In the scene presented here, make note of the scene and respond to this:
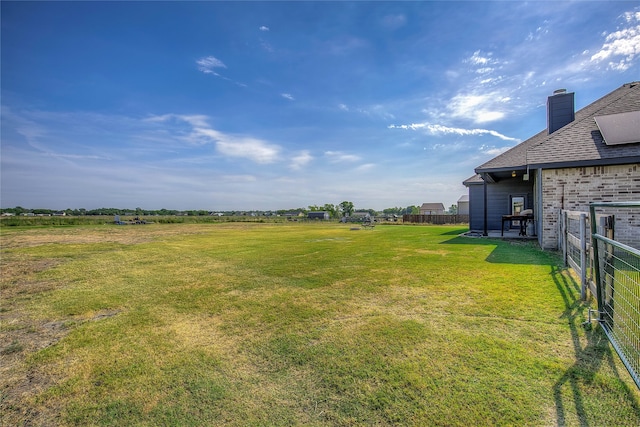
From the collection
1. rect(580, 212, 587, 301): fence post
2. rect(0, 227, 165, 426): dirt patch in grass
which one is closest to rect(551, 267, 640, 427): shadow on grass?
rect(580, 212, 587, 301): fence post

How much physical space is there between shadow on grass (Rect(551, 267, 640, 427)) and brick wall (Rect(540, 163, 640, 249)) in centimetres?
587

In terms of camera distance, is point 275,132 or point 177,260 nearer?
point 177,260

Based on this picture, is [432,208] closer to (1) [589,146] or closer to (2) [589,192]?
(1) [589,146]

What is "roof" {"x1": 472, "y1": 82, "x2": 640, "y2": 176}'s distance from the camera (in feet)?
24.0

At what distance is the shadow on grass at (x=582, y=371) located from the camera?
1.72 m

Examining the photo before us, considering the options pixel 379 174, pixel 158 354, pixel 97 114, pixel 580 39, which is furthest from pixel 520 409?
pixel 379 174

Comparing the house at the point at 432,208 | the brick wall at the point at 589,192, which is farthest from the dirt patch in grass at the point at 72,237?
the house at the point at 432,208

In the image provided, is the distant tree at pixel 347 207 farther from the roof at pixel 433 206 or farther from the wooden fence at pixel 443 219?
the wooden fence at pixel 443 219

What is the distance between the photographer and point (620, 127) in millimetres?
7848

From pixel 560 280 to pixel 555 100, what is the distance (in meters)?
11.4

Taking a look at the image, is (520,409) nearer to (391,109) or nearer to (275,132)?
(391,109)

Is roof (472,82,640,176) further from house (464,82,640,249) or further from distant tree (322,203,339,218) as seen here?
distant tree (322,203,339,218)

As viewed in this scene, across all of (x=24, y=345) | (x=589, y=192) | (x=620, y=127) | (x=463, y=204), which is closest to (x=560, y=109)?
(x=620, y=127)

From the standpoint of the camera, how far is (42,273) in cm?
691
